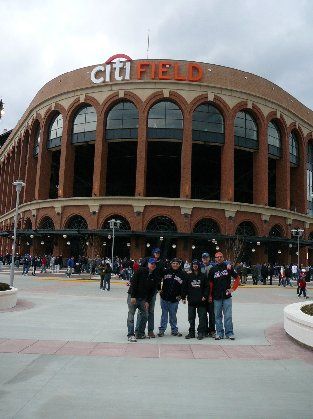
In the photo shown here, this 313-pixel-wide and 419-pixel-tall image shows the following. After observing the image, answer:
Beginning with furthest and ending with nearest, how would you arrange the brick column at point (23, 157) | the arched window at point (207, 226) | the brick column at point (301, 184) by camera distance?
1. the brick column at point (23, 157)
2. the brick column at point (301, 184)
3. the arched window at point (207, 226)

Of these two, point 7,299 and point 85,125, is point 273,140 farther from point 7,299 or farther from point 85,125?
point 7,299

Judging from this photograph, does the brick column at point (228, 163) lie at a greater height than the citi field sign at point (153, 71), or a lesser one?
lesser

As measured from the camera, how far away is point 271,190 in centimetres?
5606

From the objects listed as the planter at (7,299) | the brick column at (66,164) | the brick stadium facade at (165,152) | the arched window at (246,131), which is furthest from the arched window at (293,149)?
the planter at (7,299)

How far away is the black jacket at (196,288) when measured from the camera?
30.1 ft

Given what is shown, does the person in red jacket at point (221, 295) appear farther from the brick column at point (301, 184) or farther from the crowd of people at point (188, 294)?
the brick column at point (301, 184)

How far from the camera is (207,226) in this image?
41.5m

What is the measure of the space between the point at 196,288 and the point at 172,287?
578 millimetres

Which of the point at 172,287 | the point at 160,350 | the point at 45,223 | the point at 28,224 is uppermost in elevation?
the point at 28,224

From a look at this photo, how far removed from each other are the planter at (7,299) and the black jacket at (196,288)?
20.9 feet

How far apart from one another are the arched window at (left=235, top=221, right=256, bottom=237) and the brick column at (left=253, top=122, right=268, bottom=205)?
287 centimetres

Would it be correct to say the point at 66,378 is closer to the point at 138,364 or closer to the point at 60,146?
the point at 138,364

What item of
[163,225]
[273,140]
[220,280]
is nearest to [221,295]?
[220,280]

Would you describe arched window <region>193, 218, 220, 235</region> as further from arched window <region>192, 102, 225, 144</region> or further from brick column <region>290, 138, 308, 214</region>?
brick column <region>290, 138, 308, 214</region>
